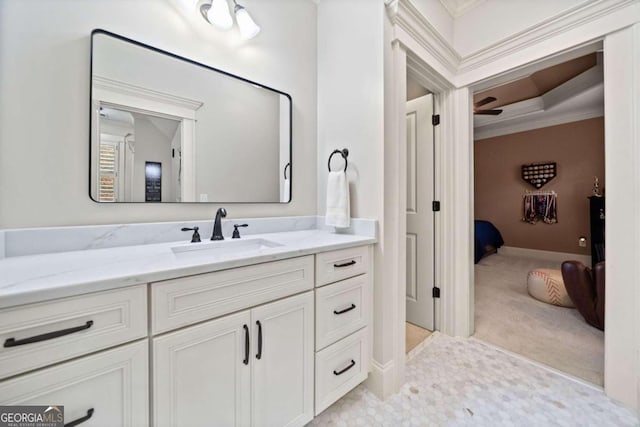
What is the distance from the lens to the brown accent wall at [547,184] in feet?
13.3

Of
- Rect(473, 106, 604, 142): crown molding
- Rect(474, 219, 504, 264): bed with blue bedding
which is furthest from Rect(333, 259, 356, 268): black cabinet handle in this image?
Rect(473, 106, 604, 142): crown molding

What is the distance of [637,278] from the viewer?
49.8 inches

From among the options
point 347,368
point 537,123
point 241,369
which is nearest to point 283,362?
point 241,369

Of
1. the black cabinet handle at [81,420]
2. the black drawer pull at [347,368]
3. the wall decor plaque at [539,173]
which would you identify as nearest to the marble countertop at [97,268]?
the black cabinet handle at [81,420]

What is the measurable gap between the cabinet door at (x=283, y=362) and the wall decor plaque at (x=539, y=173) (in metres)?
5.35

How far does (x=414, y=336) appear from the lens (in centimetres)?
201

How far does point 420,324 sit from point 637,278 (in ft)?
4.38

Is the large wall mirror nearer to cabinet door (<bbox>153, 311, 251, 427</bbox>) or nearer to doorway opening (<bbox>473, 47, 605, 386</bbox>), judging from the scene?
cabinet door (<bbox>153, 311, 251, 427</bbox>)

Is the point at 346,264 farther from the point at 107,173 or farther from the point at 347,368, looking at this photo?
the point at 107,173

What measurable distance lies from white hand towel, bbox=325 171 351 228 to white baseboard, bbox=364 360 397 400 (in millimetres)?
827

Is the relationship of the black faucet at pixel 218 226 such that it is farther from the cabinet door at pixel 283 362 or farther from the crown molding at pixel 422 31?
the crown molding at pixel 422 31

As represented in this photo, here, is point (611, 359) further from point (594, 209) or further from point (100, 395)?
point (594, 209)

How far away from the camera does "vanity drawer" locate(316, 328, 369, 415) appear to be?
1.16 meters

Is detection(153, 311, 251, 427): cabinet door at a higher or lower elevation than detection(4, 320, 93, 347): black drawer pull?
lower
